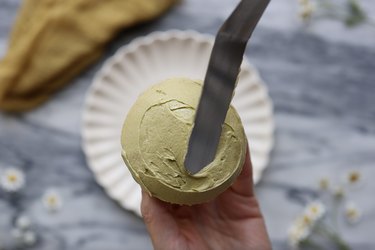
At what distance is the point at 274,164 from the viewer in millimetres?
1069

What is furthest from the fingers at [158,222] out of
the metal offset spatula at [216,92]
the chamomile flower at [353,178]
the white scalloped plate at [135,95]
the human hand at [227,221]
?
the chamomile flower at [353,178]

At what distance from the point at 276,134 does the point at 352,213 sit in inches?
8.9

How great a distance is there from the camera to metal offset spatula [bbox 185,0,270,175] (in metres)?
0.67

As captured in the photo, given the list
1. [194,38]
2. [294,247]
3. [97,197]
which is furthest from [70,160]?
[294,247]

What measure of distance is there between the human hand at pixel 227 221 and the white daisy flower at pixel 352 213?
0.89ft

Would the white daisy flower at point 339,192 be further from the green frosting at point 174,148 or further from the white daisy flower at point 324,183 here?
the green frosting at point 174,148

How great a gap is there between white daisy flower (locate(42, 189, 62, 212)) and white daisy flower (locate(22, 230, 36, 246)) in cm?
6

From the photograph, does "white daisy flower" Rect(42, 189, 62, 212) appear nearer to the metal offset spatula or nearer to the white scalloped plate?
the white scalloped plate

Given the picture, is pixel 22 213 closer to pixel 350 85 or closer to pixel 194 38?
pixel 194 38

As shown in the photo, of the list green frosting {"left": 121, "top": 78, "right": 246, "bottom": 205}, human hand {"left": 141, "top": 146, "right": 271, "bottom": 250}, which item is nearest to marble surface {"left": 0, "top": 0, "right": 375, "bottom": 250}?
human hand {"left": 141, "top": 146, "right": 271, "bottom": 250}

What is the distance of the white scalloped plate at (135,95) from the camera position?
1026 mm

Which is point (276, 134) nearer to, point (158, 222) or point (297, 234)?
point (297, 234)

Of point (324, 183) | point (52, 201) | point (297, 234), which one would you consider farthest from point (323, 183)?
point (52, 201)

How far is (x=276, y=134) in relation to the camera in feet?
3.53
